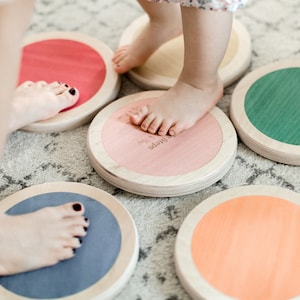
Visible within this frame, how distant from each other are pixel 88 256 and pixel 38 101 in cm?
38

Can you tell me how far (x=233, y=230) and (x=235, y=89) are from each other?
15.0 inches

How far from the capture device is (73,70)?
50.9 inches

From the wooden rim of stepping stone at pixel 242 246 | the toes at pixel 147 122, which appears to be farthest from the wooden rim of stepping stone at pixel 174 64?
the wooden rim of stepping stone at pixel 242 246

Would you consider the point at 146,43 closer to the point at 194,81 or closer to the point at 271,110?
the point at 194,81

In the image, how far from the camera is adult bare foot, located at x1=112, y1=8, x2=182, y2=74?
49.8 inches

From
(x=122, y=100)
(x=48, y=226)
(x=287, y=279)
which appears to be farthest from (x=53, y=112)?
(x=287, y=279)

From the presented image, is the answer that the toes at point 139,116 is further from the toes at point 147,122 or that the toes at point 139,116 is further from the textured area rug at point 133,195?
the textured area rug at point 133,195

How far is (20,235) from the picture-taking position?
0.93m

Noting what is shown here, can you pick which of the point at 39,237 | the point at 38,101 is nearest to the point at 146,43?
the point at 38,101

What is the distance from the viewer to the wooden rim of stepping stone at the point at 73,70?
1.19 meters

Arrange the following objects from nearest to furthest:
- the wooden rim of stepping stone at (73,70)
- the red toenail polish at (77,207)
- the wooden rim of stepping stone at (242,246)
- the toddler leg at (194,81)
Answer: the wooden rim of stepping stone at (242,246), the red toenail polish at (77,207), the toddler leg at (194,81), the wooden rim of stepping stone at (73,70)

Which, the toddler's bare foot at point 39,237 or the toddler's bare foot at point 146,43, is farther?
the toddler's bare foot at point 146,43

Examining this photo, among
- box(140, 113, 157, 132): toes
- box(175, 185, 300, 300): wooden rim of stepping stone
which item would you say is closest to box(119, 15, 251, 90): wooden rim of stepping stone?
box(140, 113, 157, 132): toes

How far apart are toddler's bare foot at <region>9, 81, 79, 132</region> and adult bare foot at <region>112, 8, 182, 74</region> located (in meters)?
0.14
